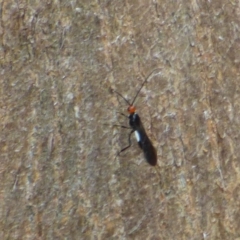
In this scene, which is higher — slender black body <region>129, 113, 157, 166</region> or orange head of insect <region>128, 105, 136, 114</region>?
orange head of insect <region>128, 105, 136, 114</region>

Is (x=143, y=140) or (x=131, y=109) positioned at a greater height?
(x=131, y=109)

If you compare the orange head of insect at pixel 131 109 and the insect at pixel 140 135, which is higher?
the orange head of insect at pixel 131 109

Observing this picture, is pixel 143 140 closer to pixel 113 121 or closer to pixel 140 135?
pixel 140 135

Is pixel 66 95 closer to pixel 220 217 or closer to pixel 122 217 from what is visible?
pixel 122 217

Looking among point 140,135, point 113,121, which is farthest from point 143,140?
point 113,121

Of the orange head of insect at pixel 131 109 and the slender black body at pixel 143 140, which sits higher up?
the orange head of insect at pixel 131 109
